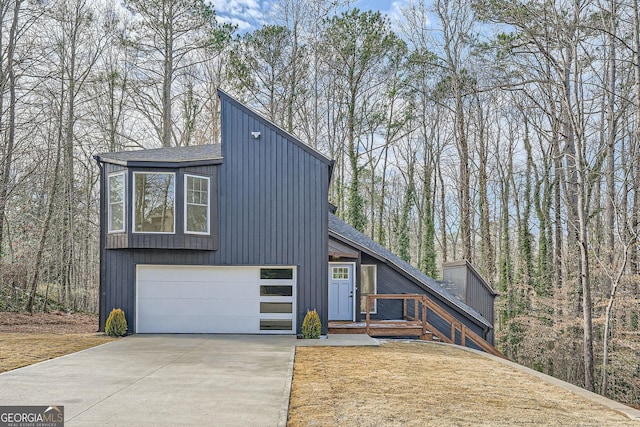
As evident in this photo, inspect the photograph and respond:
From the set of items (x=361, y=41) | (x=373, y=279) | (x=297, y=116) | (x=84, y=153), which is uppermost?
(x=361, y=41)

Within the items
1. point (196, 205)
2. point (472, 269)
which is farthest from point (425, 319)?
point (196, 205)

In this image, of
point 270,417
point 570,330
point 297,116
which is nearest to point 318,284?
point 270,417

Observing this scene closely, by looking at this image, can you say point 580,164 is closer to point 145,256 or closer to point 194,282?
point 194,282

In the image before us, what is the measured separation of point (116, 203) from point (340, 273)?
6112mm

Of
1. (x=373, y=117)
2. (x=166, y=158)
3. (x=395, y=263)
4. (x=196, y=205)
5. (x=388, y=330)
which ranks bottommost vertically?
(x=388, y=330)

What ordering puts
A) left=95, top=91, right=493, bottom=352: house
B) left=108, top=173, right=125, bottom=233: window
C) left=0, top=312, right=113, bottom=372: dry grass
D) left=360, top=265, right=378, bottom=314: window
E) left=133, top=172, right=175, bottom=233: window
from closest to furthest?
left=0, top=312, right=113, bottom=372: dry grass, left=133, top=172, right=175, bottom=233: window, left=108, top=173, right=125, bottom=233: window, left=95, top=91, right=493, bottom=352: house, left=360, top=265, right=378, bottom=314: window

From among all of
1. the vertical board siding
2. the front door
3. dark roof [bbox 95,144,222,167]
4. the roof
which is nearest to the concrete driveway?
the vertical board siding

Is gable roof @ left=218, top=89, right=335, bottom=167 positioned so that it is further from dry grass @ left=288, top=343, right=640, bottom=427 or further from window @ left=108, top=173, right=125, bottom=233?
dry grass @ left=288, top=343, right=640, bottom=427

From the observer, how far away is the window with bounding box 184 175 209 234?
37.3 feet

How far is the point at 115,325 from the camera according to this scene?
37.2 feet

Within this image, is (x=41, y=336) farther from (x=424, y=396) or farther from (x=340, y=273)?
(x=424, y=396)

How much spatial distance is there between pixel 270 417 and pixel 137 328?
26.0 feet

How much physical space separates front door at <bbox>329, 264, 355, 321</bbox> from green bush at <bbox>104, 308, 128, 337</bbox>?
5320 millimetres

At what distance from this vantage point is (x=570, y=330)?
1423cm
